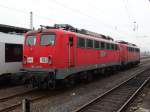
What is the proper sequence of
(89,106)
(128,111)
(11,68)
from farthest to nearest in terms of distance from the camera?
(11,68) < (89,106) < (128,111)

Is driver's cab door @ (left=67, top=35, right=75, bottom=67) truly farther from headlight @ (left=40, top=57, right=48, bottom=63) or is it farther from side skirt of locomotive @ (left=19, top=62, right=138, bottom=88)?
headlight @ (left=40, top=57, right=48, bottom=63)

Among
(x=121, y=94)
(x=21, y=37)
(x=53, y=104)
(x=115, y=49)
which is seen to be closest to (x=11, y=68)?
(x=21, y=37)

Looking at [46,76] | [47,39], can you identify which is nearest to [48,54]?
[47,39]

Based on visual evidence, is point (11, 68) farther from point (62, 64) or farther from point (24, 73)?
point (62, 64)

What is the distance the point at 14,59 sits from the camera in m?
15.3

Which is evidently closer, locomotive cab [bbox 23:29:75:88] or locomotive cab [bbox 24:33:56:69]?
locomotive cab [bbox 23:29:75:88]

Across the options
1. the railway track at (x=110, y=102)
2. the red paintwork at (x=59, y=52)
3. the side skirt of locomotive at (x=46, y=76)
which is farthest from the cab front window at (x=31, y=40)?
the railway track at (x=110, y=102)

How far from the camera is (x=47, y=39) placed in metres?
13.0

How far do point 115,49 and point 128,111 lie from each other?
13804mm

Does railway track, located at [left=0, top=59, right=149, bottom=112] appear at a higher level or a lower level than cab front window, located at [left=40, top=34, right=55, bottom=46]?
lower

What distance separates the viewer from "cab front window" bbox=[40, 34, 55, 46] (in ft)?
42.2

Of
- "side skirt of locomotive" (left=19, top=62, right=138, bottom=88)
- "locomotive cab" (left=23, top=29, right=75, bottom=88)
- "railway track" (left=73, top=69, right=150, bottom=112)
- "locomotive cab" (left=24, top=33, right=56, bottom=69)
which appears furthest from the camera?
"locomotive cab" (left=24, top=33, right=56, bottom=69)

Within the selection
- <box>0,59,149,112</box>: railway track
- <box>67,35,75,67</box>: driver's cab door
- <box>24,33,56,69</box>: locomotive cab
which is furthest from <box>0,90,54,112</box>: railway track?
<box>67,35,75,67</box>: driver's cab door

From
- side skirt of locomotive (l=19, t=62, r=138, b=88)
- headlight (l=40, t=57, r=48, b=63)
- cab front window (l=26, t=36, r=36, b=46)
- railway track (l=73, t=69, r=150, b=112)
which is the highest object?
cab front window (l=26, t=36, r=36, b=46)
